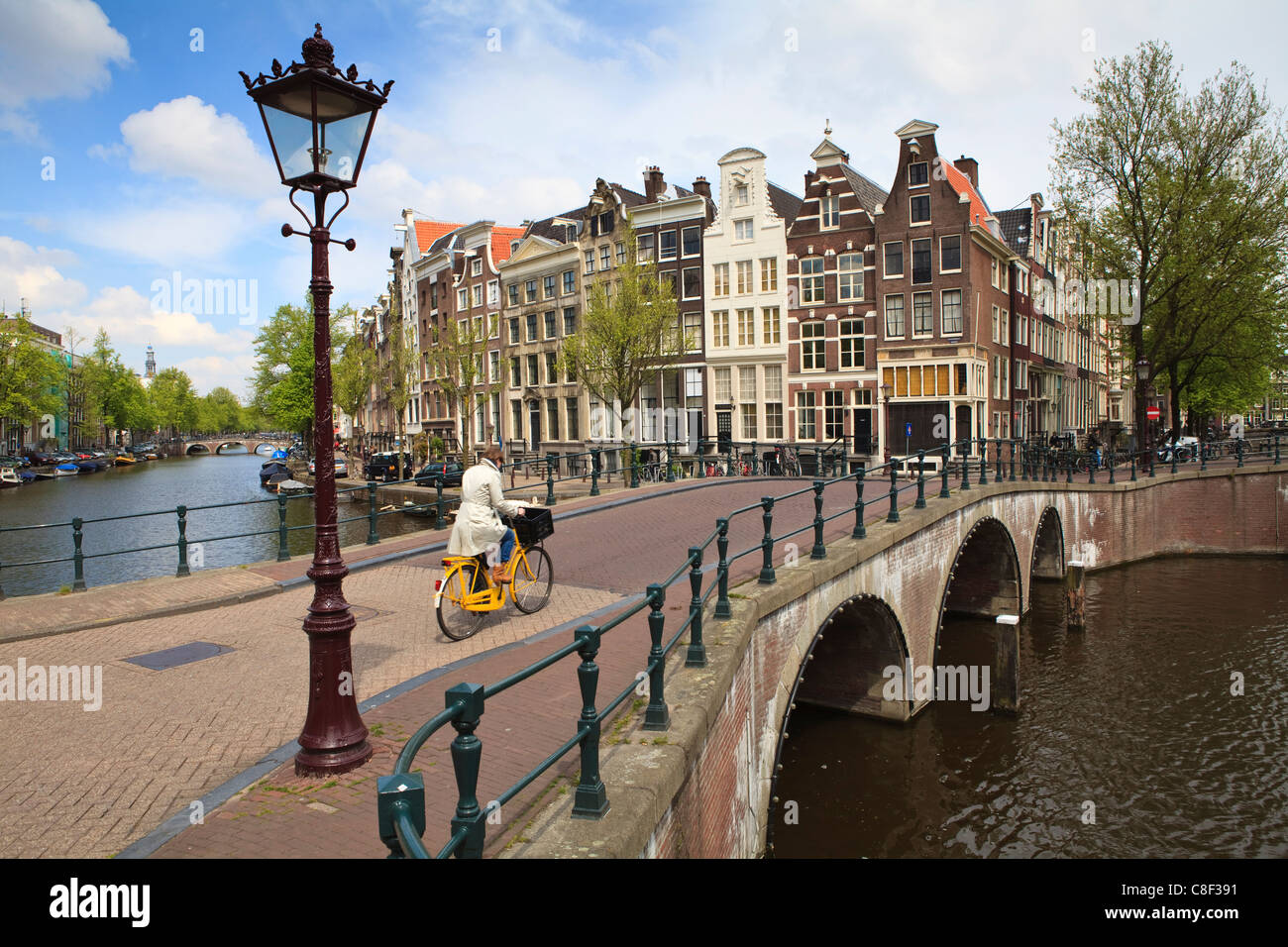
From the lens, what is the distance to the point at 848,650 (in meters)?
13.1

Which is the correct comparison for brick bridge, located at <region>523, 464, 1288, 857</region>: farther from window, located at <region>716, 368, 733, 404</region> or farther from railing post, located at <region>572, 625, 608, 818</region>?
window, located at <region>716, 368, 733, 404</region>

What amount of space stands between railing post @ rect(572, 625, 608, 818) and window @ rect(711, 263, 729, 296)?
32223 millimetres

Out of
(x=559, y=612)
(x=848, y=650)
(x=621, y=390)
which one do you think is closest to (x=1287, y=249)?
(x=621, y=390)

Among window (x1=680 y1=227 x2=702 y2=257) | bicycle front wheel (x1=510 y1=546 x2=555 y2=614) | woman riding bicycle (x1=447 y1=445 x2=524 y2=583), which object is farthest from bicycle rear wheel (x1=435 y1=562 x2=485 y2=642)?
window (x1=680 y1=227 x2=702 y2=257)

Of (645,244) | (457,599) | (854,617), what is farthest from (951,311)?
(457,599)

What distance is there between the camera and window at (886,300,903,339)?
100ft

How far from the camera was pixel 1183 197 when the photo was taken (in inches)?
1091

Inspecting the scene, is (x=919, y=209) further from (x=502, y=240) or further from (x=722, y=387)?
(x=502, y=240)

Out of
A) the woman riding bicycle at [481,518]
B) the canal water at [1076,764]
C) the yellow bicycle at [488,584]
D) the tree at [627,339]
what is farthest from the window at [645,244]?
the woman riding bicycle at [481,518]

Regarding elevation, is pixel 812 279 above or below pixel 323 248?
above

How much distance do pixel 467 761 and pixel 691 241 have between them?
34784mm

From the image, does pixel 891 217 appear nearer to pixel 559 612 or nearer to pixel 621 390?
pixel 621 390

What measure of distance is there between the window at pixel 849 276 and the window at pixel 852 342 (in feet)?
3.20

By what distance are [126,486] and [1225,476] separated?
5592 cm
